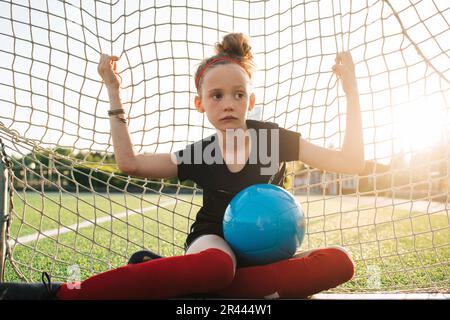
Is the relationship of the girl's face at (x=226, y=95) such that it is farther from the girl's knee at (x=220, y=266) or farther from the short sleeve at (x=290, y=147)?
the girl's knee at (x=220, y=266)

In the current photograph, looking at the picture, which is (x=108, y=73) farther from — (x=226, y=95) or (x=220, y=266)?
(x=220, y=266)

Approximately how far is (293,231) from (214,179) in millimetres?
451

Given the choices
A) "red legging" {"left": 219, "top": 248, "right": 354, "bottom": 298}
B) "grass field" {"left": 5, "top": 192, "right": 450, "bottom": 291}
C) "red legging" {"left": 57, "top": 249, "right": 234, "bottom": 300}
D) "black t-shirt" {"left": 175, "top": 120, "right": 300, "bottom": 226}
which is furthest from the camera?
"grass field" {"left": 5, "top": 192, "right": 450, "bottom": 291}

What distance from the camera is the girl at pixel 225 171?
129 centimetres

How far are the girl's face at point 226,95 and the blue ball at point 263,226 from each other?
12.3 inches

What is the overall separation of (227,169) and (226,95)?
32 cm

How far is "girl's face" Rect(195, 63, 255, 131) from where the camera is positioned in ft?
5.33

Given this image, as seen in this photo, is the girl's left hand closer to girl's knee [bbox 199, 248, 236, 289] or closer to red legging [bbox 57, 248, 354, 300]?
red legging [bbox 57, 248, 354, 300]

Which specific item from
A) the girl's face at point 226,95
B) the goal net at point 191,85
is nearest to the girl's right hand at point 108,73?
the girl's face at point 226,95

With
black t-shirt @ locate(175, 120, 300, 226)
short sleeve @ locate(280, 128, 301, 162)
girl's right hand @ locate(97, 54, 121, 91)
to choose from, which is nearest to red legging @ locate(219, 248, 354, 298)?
black t-shirt @ locate(175, 120, 300, 226)

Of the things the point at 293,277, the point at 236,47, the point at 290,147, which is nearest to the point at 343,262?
the point at 293,277

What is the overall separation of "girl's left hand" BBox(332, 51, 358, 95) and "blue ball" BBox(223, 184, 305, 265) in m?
0.50

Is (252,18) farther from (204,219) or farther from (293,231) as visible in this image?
(293,231)

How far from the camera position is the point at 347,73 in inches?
64.7
